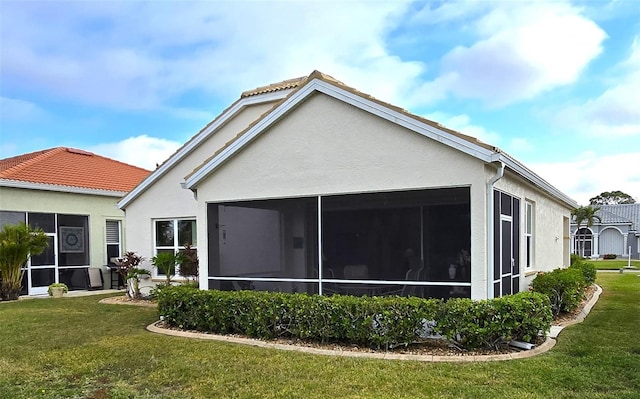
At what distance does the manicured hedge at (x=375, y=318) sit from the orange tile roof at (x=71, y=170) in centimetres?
1295

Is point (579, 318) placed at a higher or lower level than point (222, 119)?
lower

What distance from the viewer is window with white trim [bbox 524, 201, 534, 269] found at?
13.3 metres

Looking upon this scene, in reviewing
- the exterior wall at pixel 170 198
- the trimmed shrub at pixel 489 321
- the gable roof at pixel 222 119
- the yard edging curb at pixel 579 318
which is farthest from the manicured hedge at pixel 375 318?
the gable roof at pixel 222 119

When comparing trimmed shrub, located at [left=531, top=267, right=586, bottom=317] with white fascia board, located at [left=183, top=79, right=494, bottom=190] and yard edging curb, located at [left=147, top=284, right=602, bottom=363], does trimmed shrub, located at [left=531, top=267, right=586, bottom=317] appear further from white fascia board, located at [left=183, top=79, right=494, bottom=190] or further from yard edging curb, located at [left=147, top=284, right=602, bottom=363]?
white fascia board, located at [left=183, top=79, right=494, bottom=190]

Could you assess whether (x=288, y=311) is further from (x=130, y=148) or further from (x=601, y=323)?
(x=130, y=148)

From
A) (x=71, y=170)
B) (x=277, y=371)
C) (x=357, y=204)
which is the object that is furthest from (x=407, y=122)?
(x=71, y=170)

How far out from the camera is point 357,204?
10070 millimetres

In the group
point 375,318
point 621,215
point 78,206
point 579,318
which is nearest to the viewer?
point 375,318

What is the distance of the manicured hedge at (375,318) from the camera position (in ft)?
26.1

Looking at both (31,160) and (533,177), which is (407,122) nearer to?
(533,177)

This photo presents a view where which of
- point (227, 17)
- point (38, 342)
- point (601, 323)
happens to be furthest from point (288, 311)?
point (227, 17)

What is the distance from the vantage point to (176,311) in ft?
35.0

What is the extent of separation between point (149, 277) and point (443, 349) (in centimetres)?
1243

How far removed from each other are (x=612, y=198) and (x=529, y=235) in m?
81.2
